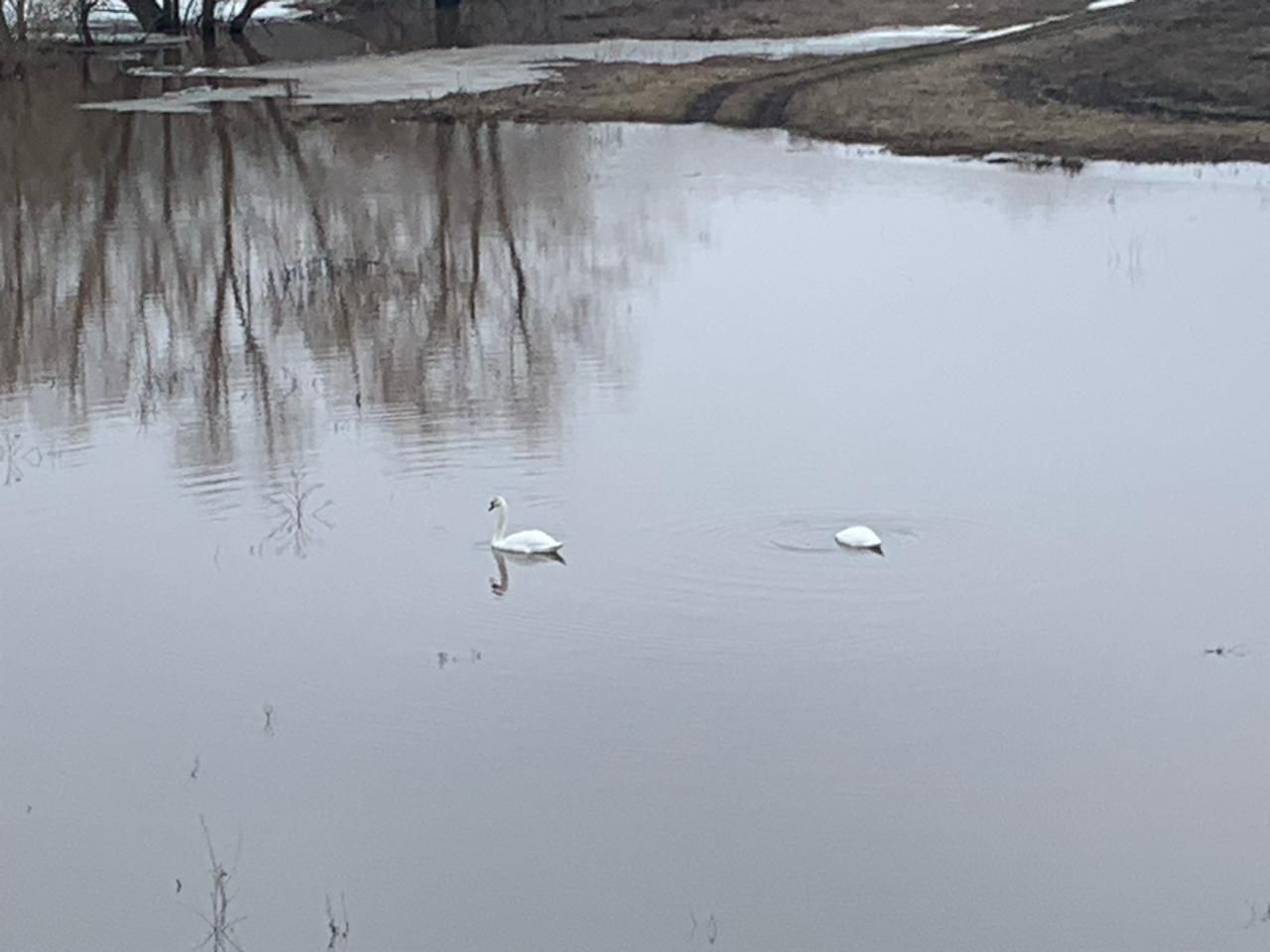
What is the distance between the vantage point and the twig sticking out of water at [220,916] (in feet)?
22.4

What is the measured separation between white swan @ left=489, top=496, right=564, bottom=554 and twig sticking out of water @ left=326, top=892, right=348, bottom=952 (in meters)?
3.08

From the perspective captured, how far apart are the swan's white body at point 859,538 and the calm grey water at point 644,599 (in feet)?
0.35

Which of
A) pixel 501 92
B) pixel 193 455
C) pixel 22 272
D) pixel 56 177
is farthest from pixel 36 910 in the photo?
pixel 501 92

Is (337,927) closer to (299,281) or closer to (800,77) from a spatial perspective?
(299,281)

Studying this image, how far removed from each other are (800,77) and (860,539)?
70.6ft

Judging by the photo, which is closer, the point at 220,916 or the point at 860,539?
the point at 220,916

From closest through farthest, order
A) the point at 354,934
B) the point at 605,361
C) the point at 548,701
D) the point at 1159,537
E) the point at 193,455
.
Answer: the point at 354,934 → the point at 548,701 → the point at 1159,537 → the point at 193,455 → the point at 605,361

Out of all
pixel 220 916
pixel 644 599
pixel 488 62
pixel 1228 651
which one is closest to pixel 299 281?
pixel 644 599

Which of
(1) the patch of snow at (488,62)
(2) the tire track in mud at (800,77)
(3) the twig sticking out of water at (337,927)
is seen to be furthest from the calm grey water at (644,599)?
(1) the patch of snow at (488,62)

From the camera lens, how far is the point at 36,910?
705 cm

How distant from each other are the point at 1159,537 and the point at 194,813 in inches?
190

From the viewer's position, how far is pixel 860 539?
998 centimetres

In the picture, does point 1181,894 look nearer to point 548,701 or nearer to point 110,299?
point 548,701

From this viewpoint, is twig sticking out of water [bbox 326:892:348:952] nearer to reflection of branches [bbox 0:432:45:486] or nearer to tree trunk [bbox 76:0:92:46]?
reflection of branches [bbox 0:432:45:486]
